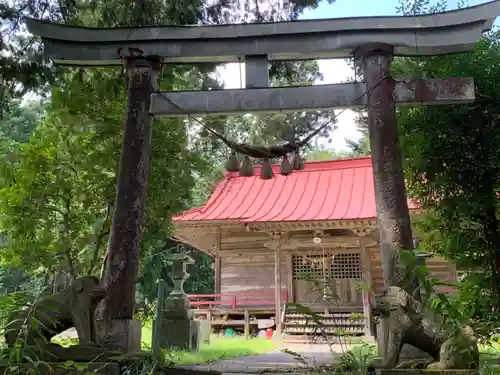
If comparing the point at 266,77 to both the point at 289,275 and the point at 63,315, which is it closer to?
the point at 63,315

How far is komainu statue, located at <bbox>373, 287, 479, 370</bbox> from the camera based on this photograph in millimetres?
3805

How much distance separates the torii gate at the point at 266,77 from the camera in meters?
5.01

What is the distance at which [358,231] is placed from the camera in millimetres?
11625

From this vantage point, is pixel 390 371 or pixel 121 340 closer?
pixel 390 371

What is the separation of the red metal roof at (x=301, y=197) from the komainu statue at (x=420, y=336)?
23.1 feet

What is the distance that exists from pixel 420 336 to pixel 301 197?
9.69 meters

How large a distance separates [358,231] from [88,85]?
723 cm

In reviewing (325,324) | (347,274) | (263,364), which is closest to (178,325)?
(263,364)

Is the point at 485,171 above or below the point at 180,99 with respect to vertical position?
below

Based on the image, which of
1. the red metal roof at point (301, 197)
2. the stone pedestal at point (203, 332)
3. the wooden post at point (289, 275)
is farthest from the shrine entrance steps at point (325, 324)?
the red metal roof at point (301, 197)

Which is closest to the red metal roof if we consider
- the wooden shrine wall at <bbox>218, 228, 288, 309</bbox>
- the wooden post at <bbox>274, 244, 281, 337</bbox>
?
the wooden shrine wall at <bbox>218, 228, 288, 309</bbox>

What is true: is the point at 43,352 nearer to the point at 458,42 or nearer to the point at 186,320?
the point at 186,320

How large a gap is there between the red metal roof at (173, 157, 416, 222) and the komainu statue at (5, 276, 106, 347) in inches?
277

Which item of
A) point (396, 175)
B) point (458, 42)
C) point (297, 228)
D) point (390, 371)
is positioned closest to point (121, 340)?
point (390, 371)
